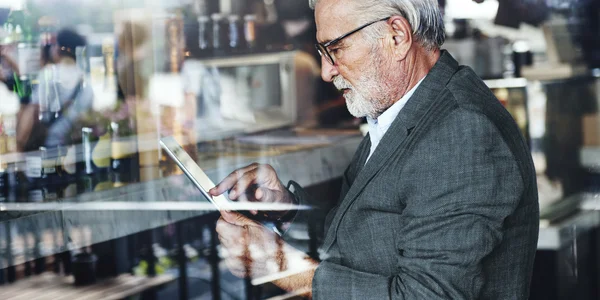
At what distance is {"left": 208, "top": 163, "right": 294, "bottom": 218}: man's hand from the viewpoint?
167 centimetres

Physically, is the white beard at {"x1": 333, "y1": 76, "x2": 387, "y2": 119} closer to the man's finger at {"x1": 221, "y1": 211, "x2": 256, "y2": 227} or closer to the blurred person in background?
the man's finger at {"x1": 221, "y1": 211, "x2": 256, "y2": 227}

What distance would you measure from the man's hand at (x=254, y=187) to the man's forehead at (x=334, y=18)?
43 centimetres

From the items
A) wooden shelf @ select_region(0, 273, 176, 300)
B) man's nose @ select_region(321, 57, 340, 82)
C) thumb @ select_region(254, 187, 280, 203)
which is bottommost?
wooden shelf @ select_region(0, 273, 176, 300)

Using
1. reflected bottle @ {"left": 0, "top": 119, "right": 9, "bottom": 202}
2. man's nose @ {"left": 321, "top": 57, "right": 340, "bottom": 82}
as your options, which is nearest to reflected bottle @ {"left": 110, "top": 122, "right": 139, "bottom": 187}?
reflected bottle @ {"left": 0, "top": 119, "right": 9, "bottom": 202}

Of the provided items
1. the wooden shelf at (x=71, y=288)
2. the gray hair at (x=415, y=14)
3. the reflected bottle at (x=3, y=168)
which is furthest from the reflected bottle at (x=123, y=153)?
the gray hair at (x=415, y=14)

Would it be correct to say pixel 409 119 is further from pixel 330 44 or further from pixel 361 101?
pixel 330 44

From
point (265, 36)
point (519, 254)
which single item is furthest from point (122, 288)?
point (265, 36)

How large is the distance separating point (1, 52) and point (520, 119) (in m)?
2.24

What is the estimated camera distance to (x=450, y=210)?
1.26 metres

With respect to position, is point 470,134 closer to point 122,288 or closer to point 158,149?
point 122,288

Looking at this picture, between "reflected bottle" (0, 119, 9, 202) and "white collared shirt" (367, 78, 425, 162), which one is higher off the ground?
"white collared shirt" (367, 78, 425, 162)

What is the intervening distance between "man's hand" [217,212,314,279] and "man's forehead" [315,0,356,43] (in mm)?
416

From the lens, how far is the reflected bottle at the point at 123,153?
223 cm

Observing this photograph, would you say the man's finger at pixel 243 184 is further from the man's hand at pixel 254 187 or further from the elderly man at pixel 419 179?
the elderly man at pixel 419 179
